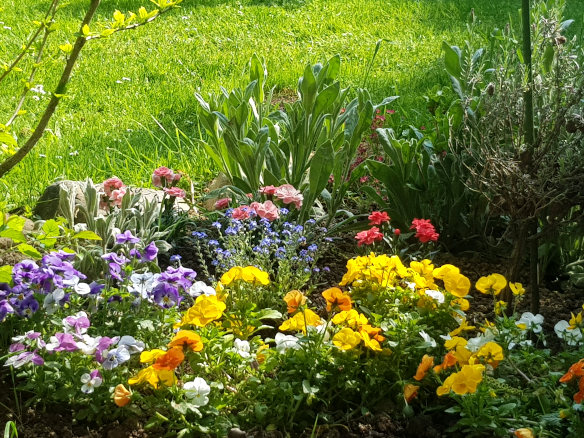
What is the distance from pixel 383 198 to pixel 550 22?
1379mm

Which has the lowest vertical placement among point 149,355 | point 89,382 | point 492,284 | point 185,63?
point 89,382

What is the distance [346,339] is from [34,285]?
3.75 feet

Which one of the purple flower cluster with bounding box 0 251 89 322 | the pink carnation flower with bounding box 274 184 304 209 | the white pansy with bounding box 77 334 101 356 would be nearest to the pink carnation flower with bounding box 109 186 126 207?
the pink carnation flower with bounding box 274 184 304 209

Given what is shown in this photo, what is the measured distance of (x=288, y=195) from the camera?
12.2 feet

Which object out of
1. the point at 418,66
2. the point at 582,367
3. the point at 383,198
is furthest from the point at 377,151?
the point at 418,66

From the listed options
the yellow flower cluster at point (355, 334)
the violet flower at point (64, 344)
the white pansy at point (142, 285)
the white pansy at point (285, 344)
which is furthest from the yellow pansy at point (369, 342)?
the violet flower at point (64, 344)

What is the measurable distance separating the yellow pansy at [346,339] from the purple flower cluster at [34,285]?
0.94 m

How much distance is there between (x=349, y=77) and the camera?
668 cm

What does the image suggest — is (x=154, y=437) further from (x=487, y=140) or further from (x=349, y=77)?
(x=349, y=77)

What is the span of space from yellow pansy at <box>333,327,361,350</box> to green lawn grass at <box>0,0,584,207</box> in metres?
2.36

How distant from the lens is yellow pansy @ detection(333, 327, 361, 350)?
2.49 meters

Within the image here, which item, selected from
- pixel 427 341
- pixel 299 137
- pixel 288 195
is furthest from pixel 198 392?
pixel 299 137

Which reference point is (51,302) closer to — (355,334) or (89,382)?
(89,382)

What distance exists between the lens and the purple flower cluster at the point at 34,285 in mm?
2723
